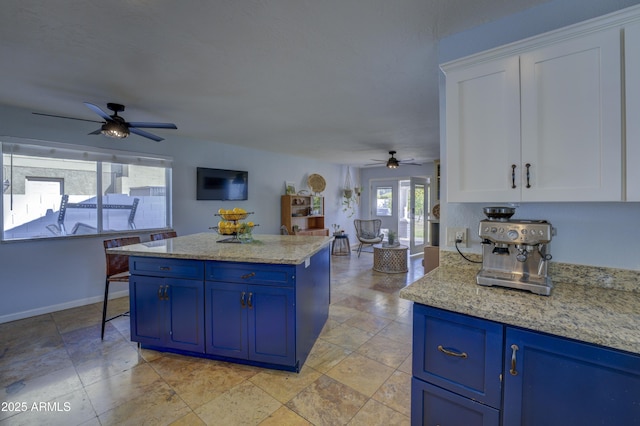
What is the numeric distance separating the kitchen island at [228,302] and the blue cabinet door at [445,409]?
964 mm

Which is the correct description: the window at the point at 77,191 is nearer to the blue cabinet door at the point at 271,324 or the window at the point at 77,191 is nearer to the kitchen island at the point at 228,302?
the kitchen island at the point at 228,302

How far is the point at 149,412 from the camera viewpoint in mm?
1661

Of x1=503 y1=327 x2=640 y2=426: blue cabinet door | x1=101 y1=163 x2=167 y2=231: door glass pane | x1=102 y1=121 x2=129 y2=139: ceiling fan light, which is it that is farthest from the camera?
x1=101 y1=163 x2=167 y2=231: door glass pane

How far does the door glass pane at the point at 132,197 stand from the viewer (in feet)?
12.3

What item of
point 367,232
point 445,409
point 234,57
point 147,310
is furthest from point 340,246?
point 445,409

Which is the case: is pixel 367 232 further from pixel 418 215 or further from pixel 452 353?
pixel 452 353

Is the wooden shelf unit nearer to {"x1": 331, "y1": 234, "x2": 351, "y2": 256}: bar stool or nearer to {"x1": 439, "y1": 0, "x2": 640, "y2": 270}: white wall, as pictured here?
{"x1": 331, "y1": 234, "x2": 351, "y2": 256}: bar stool

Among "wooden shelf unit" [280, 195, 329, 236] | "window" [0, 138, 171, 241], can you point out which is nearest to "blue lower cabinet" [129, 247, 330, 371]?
"window" [0, 138, 171, 241]

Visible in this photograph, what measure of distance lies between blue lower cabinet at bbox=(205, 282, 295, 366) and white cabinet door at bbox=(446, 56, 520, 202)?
1357 mm

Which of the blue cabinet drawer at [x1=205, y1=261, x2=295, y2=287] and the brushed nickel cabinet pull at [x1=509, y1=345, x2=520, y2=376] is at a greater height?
the blue cabinet drawer at [x1=205, y1=261, x2=295, y2=287]

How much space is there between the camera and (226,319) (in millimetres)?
2072

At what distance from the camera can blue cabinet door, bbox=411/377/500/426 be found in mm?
1048

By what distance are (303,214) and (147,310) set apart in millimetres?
4358

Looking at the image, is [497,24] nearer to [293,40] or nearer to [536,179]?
[536,179]
